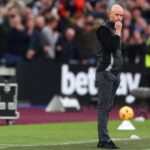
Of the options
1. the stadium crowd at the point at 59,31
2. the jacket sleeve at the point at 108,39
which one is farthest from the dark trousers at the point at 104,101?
the stadium crowd at the point at 59,31

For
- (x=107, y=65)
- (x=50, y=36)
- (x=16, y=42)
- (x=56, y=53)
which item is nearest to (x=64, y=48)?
(x=56, y=53)

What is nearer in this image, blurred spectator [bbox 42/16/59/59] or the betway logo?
blurred spectator [bbox 42/16/59/59]

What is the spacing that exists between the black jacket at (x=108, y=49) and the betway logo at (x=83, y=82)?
465 inches

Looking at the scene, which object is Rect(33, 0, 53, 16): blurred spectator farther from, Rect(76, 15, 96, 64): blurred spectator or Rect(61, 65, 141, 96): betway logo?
Rect(61, 65, 141, 96): betway logo

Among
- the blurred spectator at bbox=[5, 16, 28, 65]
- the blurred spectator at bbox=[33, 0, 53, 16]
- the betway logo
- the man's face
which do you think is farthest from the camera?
the blurred spectator at bbox=[33, 0, 53, 16]

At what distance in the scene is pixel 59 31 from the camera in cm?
2647

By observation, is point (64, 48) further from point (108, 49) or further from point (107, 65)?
point (108, 49)

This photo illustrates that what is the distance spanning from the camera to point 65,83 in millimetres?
25031

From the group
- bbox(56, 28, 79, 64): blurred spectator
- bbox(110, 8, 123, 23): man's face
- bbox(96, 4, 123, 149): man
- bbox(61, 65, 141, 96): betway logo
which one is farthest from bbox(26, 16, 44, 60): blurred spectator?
bbox(110, 8, 123, 23): man's face

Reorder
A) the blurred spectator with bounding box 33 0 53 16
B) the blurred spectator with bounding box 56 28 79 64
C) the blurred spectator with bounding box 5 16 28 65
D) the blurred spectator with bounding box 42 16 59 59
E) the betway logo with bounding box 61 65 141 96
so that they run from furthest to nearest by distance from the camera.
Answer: the blurred spectator with bounding box 33 0 53 16, the blurred spectator with bounding box 56 28 79 64, the betway logo with bounding box 61 65 141 96, the blurred spectator with bounding box 42 16 59 59, the blurred spectator with bounding box 5 16 28 65

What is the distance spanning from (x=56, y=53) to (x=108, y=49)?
41.5 feet

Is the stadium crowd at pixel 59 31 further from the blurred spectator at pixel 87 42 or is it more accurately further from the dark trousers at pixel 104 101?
the dark trousers at pixel 104 101

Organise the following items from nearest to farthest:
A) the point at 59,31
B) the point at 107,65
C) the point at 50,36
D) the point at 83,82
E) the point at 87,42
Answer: the point at 107,65 → the point at 50,36 → the point at 83,82 → the point at 87,42 → the point at 59,31

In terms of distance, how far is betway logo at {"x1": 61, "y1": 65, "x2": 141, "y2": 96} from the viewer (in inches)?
986
